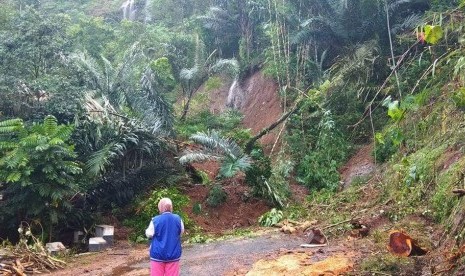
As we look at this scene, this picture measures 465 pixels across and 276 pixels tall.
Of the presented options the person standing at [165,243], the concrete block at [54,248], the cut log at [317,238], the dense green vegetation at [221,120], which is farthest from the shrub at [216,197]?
the person standing at [165,243]

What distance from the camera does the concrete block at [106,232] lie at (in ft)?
34.5

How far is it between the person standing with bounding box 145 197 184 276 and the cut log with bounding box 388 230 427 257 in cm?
258

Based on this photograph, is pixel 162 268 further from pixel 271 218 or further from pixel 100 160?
pixel 271 218

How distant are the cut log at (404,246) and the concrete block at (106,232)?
241 inches

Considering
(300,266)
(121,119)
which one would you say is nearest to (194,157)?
(121,119)

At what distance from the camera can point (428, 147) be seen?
9.85m

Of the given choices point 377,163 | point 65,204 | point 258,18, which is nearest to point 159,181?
point 65,204

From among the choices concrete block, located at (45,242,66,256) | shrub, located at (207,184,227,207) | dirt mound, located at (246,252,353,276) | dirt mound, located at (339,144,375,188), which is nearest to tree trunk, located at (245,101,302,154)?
dirt mound, located at (339,144,375,188)

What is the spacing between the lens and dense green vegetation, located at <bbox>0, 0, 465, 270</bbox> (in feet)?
31.2

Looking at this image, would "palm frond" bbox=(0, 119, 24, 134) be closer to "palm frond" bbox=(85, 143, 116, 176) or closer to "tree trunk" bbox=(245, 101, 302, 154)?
"palm frond" bbox=(85, 143, 116, 176)

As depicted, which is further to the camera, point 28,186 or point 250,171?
point 250,171

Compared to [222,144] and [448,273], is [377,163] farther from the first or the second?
[448,273]

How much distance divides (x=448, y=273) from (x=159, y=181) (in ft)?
28.2

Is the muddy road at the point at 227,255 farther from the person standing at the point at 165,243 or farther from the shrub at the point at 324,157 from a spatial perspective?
the shrub at the point at 324,157
